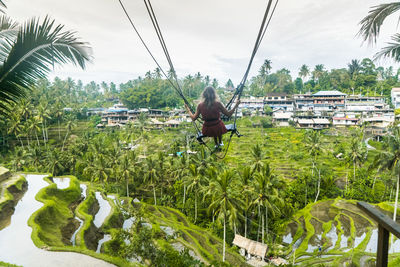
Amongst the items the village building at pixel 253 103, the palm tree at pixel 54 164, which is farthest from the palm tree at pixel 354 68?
the palm tree at pixel 54 164

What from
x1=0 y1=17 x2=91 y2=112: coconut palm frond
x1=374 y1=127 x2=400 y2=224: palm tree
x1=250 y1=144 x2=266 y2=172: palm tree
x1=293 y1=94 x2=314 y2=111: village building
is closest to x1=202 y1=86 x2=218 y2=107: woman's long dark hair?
x1=0 y1=17 x2=91 y2=112: coconut palm frond

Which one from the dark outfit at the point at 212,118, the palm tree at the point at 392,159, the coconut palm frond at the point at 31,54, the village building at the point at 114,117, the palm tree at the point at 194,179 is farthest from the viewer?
the village building at the point at 114,117

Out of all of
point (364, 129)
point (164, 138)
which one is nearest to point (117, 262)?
point (164, 138)

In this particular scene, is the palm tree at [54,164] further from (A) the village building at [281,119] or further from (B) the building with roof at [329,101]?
(B) the building with roof at [329,101]

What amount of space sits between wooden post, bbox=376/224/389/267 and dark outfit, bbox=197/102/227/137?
11.4ft

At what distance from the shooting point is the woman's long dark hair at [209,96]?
489cm

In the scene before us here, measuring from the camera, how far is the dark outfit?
5012 mm

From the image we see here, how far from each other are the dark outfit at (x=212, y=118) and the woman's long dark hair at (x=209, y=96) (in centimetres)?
8

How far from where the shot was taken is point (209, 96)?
4.90m

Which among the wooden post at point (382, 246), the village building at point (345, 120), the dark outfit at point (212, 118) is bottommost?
the village building at point (345, 120)

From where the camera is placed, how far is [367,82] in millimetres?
64375

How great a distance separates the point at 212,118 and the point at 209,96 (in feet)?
1.77

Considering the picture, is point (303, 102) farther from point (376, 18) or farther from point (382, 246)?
point (382, 246)

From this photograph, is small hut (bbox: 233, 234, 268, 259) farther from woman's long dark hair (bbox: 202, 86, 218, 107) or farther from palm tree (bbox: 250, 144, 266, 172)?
woman's long dark hair (bbox: 202, 86, 218, 107)
